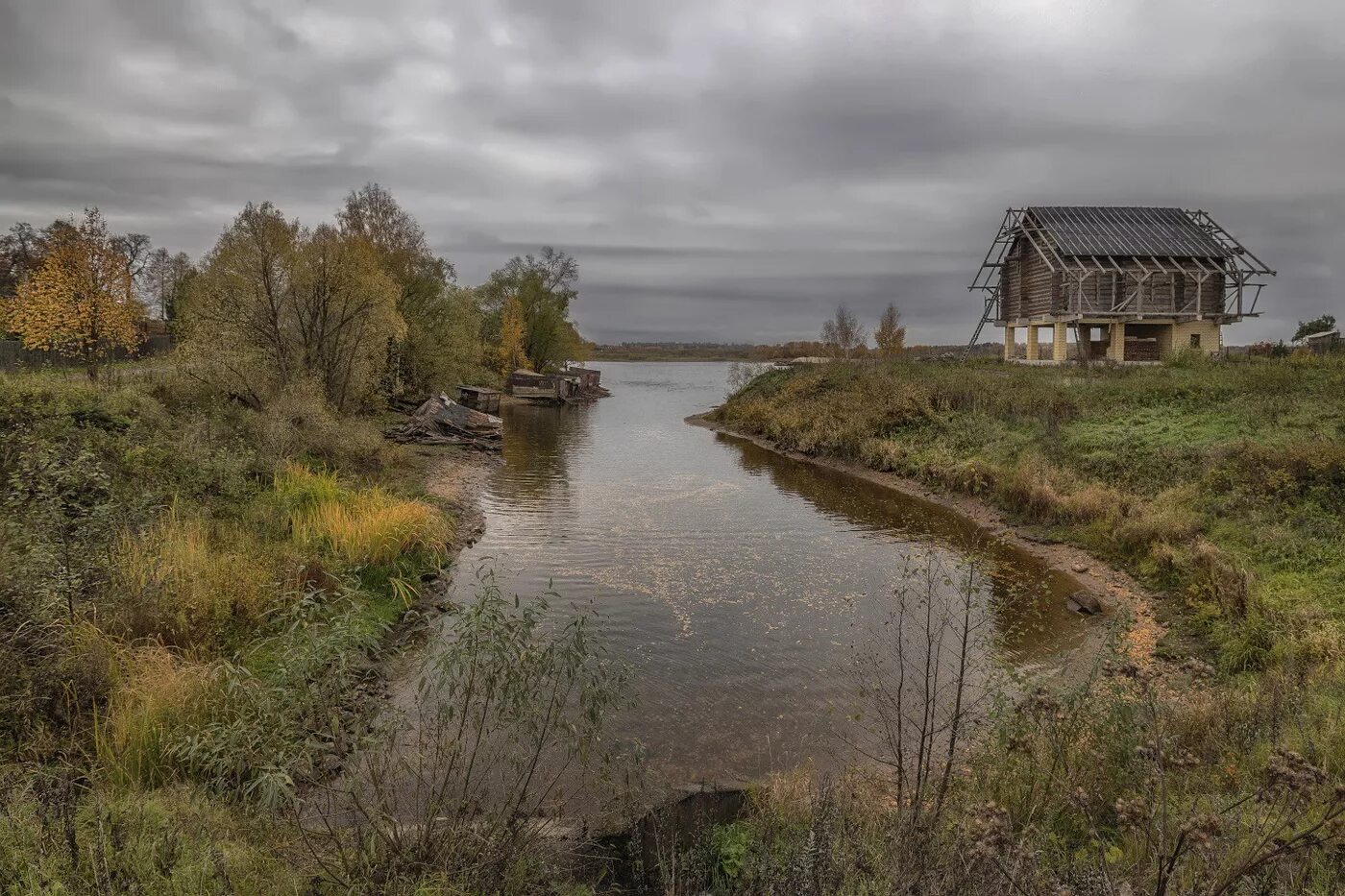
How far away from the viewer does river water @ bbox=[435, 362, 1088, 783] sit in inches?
334

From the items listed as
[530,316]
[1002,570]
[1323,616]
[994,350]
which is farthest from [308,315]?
[994,350]

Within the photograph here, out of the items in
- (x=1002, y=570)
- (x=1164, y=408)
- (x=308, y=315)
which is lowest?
(x=1002, y=570)

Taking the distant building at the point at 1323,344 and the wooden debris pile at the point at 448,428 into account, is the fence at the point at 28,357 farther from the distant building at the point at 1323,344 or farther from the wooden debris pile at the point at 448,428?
the distant building at the point at 1323,344

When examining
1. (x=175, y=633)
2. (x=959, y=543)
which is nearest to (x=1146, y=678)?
(x=175, y=633)

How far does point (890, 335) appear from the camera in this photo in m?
56.8

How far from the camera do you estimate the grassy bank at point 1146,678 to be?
3.98m

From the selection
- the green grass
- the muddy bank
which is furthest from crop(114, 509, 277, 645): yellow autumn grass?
the green grass

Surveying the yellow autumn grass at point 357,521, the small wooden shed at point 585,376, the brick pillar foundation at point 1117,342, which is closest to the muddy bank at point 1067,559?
the yellow autumn grass at point 357,521

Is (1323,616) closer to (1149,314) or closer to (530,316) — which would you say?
(1149,314)

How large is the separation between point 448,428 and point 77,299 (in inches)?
481

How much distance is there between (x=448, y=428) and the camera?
29.2 meters

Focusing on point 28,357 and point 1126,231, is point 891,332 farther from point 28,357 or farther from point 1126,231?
point 28,357

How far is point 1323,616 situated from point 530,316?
60.9 meters

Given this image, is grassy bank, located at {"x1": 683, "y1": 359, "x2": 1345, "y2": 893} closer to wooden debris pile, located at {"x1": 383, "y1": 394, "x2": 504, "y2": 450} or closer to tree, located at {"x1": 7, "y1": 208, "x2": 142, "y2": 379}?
wooden debris pile, located at {"x1": 383, "y1": 394, "x2": 504, "y2": 450}
